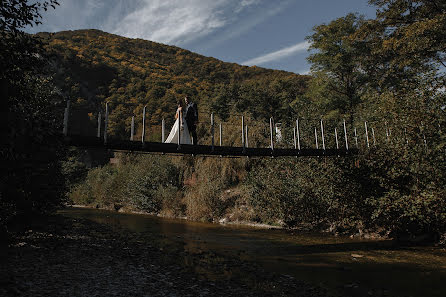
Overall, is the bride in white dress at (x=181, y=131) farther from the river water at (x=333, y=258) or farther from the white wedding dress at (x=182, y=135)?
the river water at (x=333, y=258)

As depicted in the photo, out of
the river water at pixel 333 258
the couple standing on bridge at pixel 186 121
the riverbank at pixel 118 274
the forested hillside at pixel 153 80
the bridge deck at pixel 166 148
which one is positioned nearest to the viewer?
the riverbank at pixel 118 274

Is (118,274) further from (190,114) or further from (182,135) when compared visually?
(190,114)

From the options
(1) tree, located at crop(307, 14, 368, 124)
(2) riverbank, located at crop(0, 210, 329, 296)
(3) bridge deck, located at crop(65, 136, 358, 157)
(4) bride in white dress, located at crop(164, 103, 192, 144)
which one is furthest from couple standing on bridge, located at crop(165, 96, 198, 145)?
(1) tree, located at crop(307, 14, 368, 124)

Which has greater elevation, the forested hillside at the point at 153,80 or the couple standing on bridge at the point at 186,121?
the forested hillside at the point at 153,80

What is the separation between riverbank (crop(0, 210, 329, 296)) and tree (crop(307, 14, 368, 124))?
21.5 meters

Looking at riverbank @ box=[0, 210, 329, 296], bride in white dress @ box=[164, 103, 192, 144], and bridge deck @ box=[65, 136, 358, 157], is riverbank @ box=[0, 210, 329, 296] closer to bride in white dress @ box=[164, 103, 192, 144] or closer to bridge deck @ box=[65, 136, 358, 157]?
bridge deck @ box=[65, 136, 358, 157]

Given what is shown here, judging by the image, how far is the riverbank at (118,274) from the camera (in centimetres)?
659

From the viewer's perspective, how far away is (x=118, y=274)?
792 cm

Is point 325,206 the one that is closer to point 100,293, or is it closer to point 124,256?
point 124,256

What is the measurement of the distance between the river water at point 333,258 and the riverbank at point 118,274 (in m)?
0.62

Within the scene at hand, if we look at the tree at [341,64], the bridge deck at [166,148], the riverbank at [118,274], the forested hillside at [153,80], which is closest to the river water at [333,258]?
the riverbank at [118,274]

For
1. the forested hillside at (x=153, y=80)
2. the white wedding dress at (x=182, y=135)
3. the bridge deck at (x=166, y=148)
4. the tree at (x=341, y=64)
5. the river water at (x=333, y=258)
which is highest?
the forested hillside at (x=153, y=80)

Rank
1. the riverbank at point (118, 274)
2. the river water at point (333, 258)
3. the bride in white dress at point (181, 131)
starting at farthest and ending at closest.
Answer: the bride in white dress at point (181, 131)
the river water at point (333, 258)
the riverbank at point (118, 274)

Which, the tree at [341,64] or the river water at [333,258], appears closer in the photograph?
the river water at [333,258]
